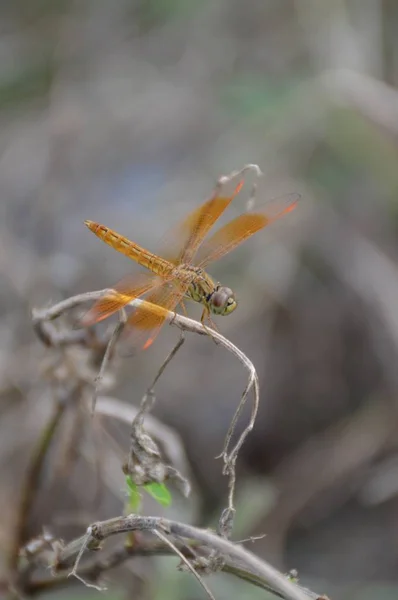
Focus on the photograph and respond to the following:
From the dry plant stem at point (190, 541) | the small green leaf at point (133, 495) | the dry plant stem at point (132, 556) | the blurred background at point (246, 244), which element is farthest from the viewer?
the blurred background at point (246, 244)

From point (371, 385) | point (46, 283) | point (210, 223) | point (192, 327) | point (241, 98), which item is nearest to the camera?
point (192, 327)

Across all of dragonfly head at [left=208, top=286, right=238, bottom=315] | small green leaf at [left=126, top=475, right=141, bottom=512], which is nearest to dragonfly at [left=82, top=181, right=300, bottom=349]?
dragonfly head at [left=208, top=286, right=238, bottom=315]

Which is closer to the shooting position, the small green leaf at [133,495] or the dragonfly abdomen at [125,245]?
the small green leaf at [133,495]

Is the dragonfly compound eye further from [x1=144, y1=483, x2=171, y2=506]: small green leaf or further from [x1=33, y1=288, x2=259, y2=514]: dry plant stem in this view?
[x1=144, y1=483, x2=171, y2=506]: small green leaf

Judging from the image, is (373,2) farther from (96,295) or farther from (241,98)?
(96,295)

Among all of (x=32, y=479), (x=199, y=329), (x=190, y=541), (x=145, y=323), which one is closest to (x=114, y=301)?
(x=145, y=323)

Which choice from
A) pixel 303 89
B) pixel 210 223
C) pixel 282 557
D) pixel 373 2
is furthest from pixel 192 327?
pixel 373 2

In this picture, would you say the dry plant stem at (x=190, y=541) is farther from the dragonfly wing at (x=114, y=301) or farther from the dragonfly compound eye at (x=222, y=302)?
the dragonfly compound eye at (x=222, y=302)

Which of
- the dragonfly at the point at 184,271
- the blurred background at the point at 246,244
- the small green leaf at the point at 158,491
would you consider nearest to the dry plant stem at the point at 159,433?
the blurred background at the point at 246,244
